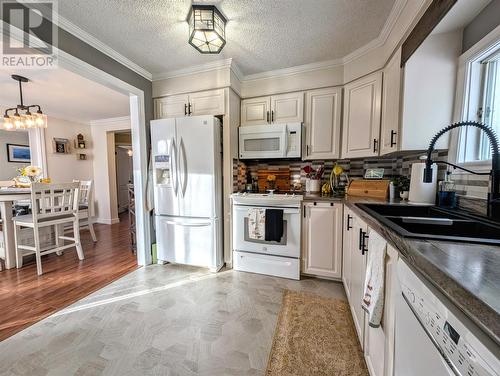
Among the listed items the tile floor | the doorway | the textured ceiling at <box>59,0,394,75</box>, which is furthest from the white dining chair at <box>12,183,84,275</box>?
the doorway

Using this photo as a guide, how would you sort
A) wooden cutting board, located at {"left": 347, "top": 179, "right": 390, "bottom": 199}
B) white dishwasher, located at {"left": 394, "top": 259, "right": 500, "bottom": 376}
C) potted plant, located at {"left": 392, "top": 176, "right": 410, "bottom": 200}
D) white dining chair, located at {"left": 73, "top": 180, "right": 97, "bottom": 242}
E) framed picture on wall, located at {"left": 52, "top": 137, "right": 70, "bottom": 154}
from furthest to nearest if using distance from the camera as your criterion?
framed picture on wall, located at {"left": 52, "top": 137, "right": 70, "bottom": 154}, white dining chair, located at {"left": 73, "top": 180, "right": 97, "bottom": 242}, wooden cutting board, located at {"left": 347, "top": 179, "right": 390, "bottom": 199}, potted plant, located at {"left": 392, "top": 176, "right": 410, "bottom": 200}, white dishwasher, located at {"left": 394, "top": 259, "right": 500, "bottom": 376}

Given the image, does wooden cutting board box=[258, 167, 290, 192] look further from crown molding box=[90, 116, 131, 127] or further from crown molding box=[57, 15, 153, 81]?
crown molding box=[90, 116, 131, 127]

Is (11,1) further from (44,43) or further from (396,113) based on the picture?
(396,113)

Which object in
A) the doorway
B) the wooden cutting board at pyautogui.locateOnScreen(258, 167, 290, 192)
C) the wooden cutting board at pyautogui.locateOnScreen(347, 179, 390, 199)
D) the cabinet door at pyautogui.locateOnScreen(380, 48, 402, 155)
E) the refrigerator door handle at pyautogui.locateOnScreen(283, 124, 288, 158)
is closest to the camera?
the cabinet door at pyautogui.locateOnScreen(380, 48, 402, 155)

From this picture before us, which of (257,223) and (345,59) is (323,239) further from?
(345,59)

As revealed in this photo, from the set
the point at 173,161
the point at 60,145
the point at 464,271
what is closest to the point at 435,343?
the point at 464,271


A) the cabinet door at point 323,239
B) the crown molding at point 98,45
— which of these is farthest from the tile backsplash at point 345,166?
the crown molding at point 98,45

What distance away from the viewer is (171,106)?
2.57 m

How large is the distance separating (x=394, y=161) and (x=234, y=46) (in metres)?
2.07

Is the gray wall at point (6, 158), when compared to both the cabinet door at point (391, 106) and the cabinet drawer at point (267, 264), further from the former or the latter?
the cabinet door at point (391, 106)

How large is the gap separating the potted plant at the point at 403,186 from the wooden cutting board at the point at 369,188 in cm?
8

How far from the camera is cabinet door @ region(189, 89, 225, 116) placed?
7.73 feet

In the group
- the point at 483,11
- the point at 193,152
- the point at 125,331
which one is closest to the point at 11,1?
the point at 193,152

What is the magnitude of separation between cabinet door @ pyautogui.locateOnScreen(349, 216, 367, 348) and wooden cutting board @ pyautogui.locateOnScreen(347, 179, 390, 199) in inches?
24.0
